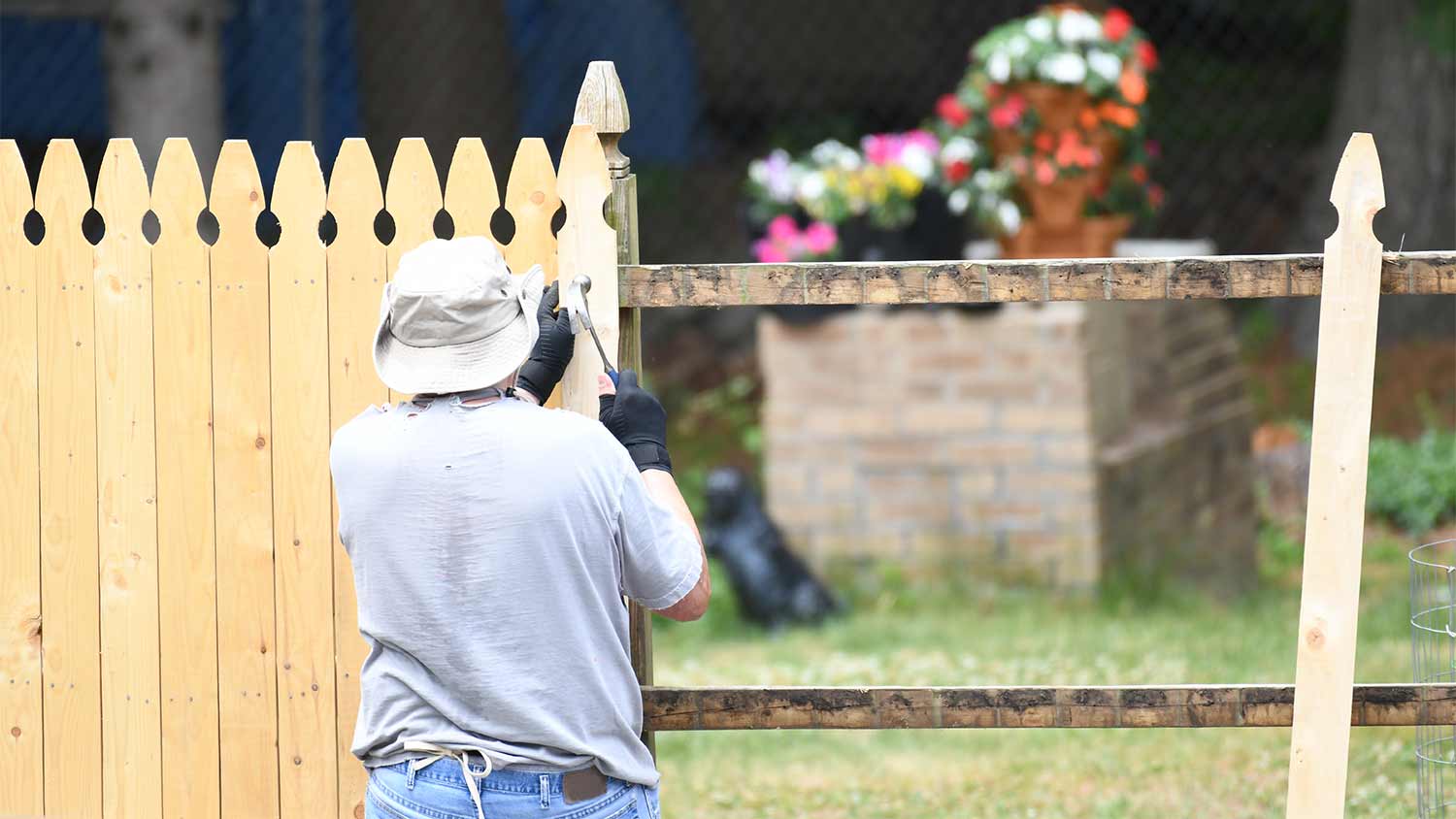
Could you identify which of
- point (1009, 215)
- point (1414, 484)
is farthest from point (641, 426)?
point (1414, 484)

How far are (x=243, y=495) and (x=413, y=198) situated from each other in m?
0.62

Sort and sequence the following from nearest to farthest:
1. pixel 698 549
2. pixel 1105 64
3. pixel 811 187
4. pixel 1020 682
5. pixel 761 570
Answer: pixel 698 549 < pixel 1020 682 < pixel 761 570 < pixel 1105 64 < pixel 811 187

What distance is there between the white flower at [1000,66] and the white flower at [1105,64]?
0.33 meters

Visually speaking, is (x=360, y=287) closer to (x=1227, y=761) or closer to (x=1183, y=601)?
(x=1227, y=761)

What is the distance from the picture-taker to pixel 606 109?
3.00 metres

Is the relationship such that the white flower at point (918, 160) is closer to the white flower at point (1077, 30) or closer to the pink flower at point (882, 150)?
the pink flower at point (882, 150)

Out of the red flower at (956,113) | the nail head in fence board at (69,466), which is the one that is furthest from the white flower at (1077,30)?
the nail head in fence board at (69,466)

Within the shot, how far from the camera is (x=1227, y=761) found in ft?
16.3

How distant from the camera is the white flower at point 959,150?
7250 mm

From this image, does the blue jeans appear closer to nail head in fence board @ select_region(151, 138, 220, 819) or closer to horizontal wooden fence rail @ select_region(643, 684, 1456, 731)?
horizontal wooden fence rail @ select_region(643, 684, 1456, 731)

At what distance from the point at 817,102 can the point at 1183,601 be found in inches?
188

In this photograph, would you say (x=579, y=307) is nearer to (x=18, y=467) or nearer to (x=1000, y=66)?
(x=18, y=467)

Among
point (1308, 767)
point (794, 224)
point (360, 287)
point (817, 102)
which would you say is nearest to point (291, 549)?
point (360, 287)

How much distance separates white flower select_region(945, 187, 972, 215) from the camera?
282 inches
